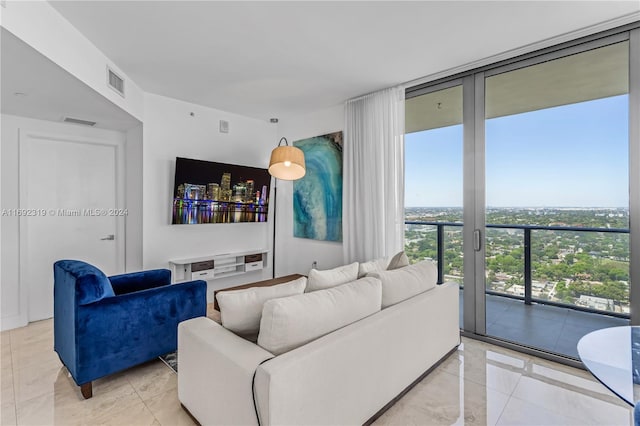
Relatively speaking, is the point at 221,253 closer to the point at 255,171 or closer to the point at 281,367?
the point at 255,171

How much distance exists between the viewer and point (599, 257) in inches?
97.6

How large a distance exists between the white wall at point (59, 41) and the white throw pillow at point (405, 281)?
252cm

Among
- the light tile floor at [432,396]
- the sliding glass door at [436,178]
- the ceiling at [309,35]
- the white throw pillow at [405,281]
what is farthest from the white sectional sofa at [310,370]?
the ceiling at [309,35]

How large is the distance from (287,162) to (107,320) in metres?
1.84

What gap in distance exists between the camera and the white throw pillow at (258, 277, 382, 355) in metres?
1.48

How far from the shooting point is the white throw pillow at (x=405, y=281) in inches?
81.5

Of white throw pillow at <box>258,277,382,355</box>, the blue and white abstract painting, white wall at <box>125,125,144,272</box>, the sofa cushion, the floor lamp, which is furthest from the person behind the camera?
the blue and white abstract painting

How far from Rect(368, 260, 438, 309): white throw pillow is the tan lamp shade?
1.37m

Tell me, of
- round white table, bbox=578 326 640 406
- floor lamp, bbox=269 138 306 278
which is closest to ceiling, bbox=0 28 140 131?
floor lamp, bbox=269 138 306 278

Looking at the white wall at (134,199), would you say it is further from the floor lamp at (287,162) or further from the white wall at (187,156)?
the floor lamp at (287,162)

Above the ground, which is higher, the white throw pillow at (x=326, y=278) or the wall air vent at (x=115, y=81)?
the wall air vent at (x=115, y=81)

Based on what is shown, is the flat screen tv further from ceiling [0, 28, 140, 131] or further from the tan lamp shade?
the tan lamp shade

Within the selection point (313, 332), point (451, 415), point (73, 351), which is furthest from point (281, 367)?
point (73, 351)

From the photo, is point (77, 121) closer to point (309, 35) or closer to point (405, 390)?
point (309, 35)
